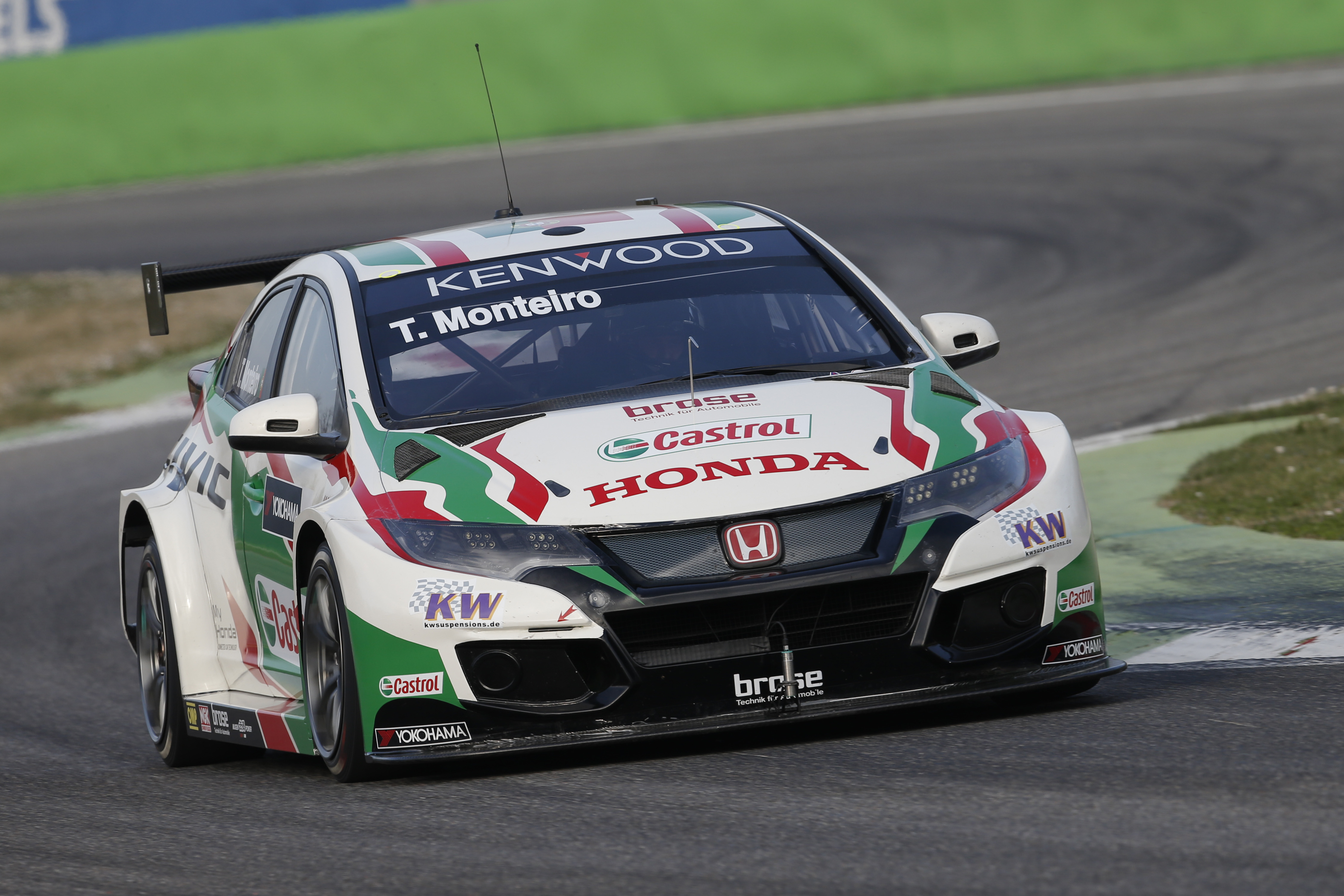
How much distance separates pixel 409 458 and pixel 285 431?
48cm

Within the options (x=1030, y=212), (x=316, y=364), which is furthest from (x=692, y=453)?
(x=1030, y=212)

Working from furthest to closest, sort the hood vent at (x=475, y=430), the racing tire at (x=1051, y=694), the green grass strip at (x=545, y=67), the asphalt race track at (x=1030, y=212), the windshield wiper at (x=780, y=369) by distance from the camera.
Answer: the green grass strip at (x=545, y=67) < the asphalt race track at (x=1030, y=212) < the windshield wiper at (x=780, y=369) < the hood vent at (x=475, y=430) < the racing tire at (x=1051, y=694)

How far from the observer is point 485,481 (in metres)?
5.47

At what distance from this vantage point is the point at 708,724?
5270mm

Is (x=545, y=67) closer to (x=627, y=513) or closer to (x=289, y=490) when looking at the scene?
(x=289, y=490)

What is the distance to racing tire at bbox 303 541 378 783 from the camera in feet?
17.9

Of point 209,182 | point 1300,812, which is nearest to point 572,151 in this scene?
point 209,182

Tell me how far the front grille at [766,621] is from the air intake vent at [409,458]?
748mm

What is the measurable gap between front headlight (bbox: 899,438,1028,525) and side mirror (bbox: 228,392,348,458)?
1.56 m

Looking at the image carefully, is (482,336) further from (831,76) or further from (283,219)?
(831,76)

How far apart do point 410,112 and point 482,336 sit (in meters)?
20.4

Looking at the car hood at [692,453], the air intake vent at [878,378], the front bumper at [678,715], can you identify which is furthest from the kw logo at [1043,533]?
the air intake vent at [878,378]

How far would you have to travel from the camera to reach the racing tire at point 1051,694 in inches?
219

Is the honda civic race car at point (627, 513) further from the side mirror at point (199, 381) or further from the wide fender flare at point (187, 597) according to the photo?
the side mirror at point (199, 381)
